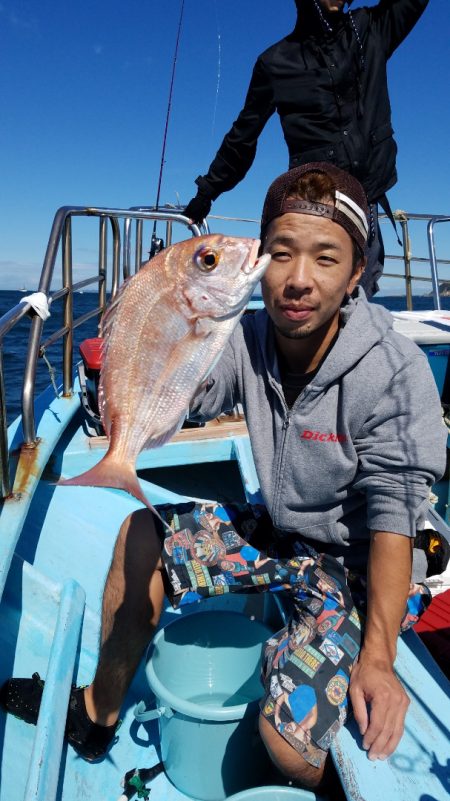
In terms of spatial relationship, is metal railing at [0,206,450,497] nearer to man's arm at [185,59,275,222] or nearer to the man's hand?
man's arm at [185,59,275,222]

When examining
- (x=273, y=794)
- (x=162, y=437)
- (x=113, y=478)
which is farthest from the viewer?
(x=273, y=794)

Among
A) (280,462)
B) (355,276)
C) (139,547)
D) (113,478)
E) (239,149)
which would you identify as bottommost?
(139,547)

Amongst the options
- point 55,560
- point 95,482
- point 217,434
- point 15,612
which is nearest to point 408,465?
point 95,482

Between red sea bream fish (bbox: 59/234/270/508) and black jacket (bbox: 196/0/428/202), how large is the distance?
84.3 inches

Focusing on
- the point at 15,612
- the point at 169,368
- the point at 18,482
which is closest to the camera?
the point at 169,368

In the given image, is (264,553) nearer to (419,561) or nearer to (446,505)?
(419,561)

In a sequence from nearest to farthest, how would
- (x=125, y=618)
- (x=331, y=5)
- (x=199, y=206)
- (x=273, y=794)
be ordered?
(x=273, y=794), (x=125, y=618), (x=331, y=5), (x=199, y=206)

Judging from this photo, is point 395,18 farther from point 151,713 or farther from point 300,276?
point 151,713

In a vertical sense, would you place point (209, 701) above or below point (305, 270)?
below

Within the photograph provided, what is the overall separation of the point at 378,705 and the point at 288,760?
316mm

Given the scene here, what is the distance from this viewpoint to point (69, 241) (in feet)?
11.5

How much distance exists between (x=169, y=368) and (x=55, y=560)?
1.79m

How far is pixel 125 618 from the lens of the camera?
6.61 ft

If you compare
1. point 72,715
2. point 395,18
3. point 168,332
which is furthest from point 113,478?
point 395,18
